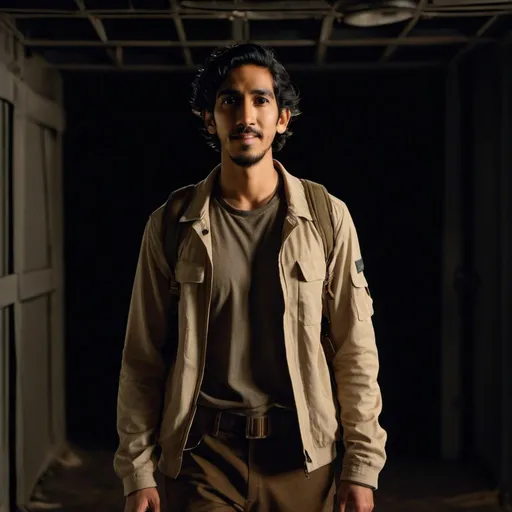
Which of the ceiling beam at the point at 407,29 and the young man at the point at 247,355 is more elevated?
the ceiling beam at the point at 407,29

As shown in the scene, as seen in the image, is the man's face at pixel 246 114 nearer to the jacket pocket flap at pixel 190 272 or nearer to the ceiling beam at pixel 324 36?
the jacket pocket flap at pixel 190 272

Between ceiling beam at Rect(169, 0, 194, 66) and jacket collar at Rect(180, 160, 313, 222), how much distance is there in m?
1.83

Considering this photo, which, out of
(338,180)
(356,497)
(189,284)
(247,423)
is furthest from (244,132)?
(338,180)

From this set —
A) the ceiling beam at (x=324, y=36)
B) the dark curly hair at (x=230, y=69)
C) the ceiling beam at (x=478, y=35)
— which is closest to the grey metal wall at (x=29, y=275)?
the ceiling beam at (x=324, y=36)

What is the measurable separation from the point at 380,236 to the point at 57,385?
2.33m

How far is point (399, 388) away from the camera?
205 inches

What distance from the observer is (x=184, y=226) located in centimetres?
198

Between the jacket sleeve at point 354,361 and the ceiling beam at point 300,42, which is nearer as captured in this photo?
the jacket sleeve at point 354,361

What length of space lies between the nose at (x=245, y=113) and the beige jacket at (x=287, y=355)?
21 centimetres

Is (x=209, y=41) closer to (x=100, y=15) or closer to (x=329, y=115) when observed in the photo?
(x=100, y=15)

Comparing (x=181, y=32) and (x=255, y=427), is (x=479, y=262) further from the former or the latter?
(x=255, y=427)

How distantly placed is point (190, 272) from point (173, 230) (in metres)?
0.14

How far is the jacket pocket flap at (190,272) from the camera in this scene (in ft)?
6.25

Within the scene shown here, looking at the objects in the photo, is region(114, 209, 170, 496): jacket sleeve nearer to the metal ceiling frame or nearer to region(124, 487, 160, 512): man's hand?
region(124, 487, 160, 512): man's hand
